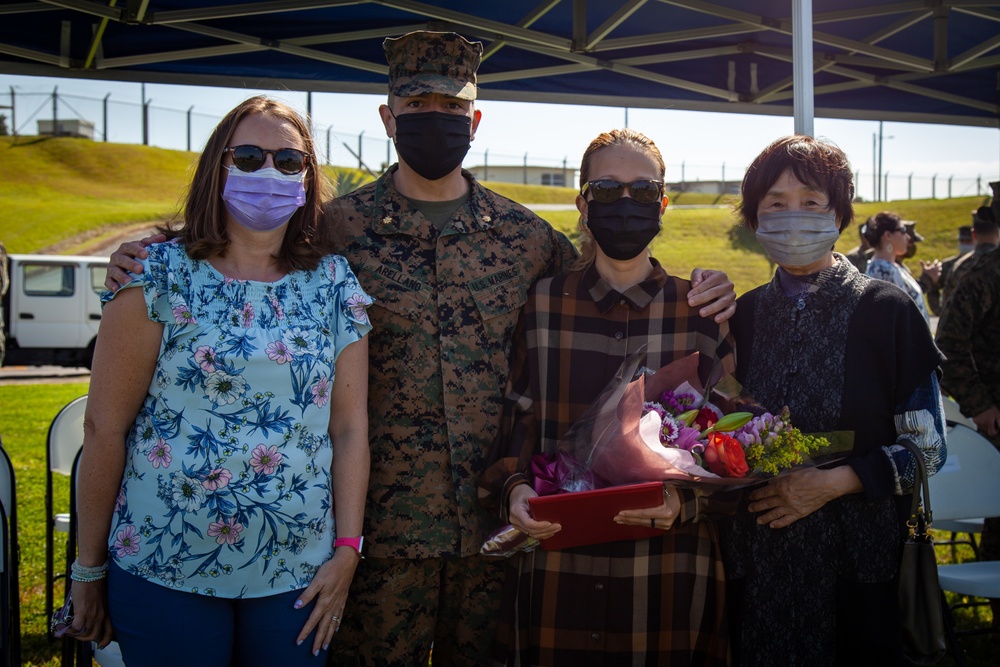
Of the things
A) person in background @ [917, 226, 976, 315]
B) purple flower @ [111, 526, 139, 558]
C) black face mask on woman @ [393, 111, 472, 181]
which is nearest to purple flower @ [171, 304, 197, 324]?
purple flower @ [111, 526, 139, 558]

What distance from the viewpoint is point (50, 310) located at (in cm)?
1545

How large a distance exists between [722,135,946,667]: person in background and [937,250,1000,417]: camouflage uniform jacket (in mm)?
2324

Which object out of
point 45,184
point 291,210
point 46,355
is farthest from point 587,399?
point 45,184

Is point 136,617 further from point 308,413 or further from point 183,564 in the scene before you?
point 308,413

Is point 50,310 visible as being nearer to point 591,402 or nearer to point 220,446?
point 220,446

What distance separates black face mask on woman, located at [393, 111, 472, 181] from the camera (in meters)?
2.69

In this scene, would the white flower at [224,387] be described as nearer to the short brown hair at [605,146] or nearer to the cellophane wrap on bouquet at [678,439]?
the cellophane wrap on bouquet at [678,439]

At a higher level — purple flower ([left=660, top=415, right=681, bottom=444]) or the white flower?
the white flower

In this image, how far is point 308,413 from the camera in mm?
2188

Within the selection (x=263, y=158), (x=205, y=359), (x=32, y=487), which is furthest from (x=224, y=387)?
(x=32, y=487)

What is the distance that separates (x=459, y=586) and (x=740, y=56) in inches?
155

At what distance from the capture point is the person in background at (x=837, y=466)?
2.31m

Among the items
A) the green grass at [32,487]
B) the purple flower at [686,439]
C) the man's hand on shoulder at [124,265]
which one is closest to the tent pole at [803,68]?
the purple flower at [686,439]

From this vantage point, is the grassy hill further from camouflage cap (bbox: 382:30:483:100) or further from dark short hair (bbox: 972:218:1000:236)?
camouflage cap (bbox: 382:30:483:100)
